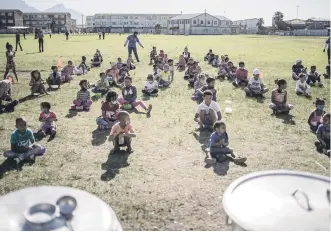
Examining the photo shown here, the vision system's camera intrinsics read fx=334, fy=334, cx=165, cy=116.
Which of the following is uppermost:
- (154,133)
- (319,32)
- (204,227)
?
(319,32)

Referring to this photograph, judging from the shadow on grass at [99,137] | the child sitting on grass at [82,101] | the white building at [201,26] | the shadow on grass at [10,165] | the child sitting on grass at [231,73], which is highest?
the white building at [201,26]

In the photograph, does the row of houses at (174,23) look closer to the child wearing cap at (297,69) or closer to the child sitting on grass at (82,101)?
the child wearing cap at (297,69)

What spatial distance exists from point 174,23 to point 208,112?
130512 millimetres

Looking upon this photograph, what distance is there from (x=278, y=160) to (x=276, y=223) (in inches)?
183

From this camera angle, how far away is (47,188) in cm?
372

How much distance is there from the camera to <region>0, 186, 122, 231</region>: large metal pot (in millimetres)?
3176

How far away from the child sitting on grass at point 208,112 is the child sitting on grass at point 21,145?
4477 mm

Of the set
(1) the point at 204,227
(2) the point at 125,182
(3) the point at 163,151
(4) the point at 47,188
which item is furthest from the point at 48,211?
(3) the point at 163,151

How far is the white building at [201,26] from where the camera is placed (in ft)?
391

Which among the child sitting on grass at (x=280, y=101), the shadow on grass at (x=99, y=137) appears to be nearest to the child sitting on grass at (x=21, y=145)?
the shadow on grass at (x=99, y=137)

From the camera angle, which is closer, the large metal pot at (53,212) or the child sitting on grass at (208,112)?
the large metal pot at (53,212)

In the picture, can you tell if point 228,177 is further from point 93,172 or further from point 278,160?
point 93,172

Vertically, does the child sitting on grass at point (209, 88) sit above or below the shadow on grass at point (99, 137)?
above

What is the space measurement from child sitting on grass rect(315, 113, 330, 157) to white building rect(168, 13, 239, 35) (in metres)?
113
